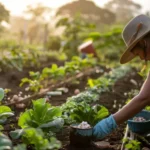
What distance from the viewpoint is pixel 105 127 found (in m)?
3.03

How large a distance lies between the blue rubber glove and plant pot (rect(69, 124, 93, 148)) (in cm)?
5

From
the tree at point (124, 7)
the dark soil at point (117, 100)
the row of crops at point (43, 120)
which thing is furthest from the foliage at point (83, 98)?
the tree at point (124, 7)

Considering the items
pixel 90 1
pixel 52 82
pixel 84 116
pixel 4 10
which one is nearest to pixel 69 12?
pixel 90 1

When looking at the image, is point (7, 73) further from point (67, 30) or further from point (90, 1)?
point (90, 1)

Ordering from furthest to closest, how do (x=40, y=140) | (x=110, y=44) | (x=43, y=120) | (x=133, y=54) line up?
(x=110, y=44) → (x=133, y=54) → (x=43, y=120) → (x=40, y=140)

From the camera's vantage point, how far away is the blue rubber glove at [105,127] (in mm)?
3020

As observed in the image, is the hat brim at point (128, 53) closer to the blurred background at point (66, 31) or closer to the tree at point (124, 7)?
the blurred background at point (66, 31)

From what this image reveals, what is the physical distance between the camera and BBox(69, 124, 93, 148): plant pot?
3055mm

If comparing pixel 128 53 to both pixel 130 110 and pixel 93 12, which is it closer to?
pixel 130 110

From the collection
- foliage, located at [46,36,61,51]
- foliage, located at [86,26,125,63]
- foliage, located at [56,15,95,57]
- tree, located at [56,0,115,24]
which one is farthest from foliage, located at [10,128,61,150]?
tree, located at [56,0,115,24]

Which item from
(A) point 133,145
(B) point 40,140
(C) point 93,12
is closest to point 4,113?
(B) point 40,140

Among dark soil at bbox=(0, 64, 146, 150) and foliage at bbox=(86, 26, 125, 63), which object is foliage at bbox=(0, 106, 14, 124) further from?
foliage at bbox=(86, 26, 125, 63)

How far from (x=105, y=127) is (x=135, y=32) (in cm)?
90

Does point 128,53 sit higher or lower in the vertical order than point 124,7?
lower
